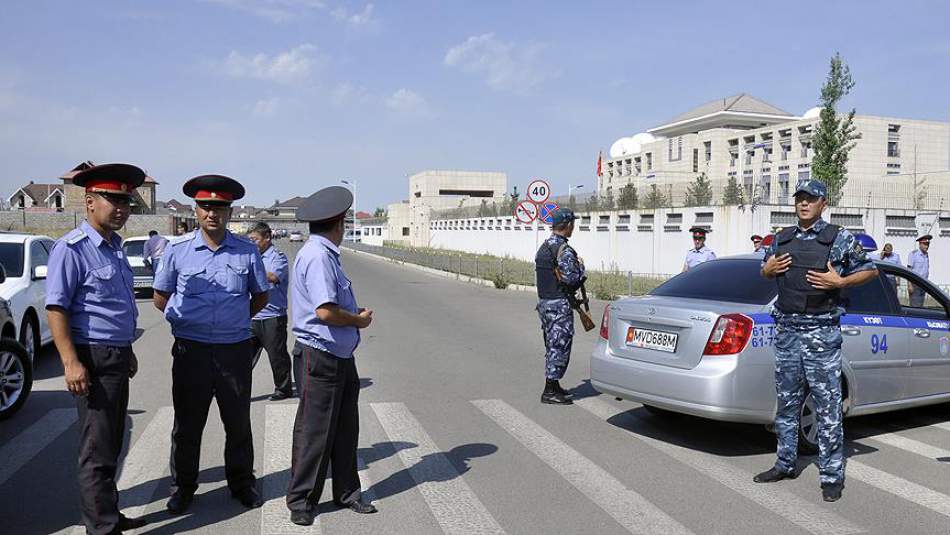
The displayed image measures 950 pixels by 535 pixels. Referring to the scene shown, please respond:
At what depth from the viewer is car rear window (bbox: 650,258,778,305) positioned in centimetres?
638

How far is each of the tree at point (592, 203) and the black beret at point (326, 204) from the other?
29.5 m

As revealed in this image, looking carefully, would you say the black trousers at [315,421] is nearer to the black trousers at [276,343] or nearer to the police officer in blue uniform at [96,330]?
the police officer in blue uniform at [96,330]

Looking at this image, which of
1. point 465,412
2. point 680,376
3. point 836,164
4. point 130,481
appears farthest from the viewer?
point 836,164

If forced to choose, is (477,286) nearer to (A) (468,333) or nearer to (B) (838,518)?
(A) (468,333)

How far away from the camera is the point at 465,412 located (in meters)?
7.50

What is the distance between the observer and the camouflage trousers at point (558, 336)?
26.1ft

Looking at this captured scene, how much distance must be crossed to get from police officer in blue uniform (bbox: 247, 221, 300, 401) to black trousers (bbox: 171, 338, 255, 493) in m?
3.11

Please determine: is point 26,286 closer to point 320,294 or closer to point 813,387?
point 320,294

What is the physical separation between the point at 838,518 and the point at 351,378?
3072 mm

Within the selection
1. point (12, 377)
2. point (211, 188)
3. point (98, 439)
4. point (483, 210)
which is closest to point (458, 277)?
point (483, 210)

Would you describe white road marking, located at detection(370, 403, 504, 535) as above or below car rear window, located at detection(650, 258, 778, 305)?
below

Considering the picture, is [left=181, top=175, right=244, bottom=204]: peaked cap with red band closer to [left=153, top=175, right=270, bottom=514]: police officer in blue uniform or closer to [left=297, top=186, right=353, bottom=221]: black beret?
[left=153, top=175, right=270, bottom=514]: police officer in blue uniform

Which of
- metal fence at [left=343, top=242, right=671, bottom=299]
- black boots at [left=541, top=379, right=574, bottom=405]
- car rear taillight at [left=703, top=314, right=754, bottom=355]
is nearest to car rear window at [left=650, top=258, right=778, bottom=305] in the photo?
car rear taillight at [left=703, top=314, right=754, bottom=355]

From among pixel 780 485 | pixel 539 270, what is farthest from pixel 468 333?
pixel 780 485
